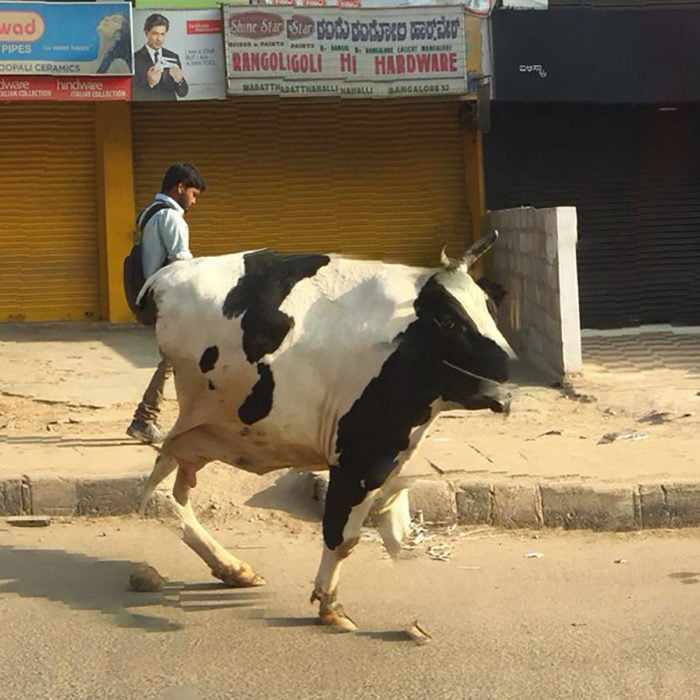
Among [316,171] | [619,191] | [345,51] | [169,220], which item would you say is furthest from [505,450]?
[619,191]

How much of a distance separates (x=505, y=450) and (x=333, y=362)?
307 centimetres

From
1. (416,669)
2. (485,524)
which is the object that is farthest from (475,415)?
(416,669)

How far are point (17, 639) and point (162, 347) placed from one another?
4.10ft

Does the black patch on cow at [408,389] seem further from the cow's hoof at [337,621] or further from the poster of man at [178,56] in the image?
the poster of man at [178,56]

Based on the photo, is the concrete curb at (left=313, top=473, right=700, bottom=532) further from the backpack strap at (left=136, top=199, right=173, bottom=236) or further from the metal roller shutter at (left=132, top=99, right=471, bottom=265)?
the metal roller shutter at (left=132, top=99, right=471, bottom=265)

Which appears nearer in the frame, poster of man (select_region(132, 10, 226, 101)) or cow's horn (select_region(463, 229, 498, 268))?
cow's horn (select_region(463, 229, 498, 268))

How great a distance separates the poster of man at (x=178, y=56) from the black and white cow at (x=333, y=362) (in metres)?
8.04

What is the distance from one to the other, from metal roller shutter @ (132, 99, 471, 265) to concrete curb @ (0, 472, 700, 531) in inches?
289

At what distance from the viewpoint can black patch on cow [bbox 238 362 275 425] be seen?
471 centimetres

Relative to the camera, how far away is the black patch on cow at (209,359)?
4.79m

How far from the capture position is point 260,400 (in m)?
4.75

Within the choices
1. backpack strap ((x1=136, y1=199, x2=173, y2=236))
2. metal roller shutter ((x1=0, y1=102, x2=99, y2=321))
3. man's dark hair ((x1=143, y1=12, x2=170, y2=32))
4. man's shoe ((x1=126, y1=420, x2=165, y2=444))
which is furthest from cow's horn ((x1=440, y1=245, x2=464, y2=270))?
metal roller shutter ((x1=0, y1=102, x2=99, y2=321))

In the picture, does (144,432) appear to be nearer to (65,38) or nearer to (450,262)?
(450,262)

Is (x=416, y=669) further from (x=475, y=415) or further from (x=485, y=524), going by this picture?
(x=475, y=415)
